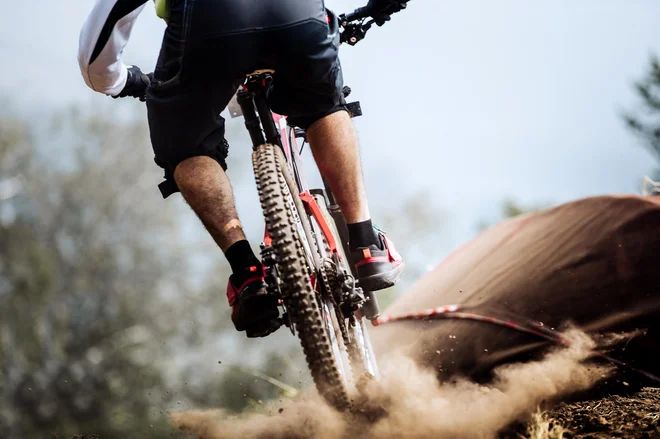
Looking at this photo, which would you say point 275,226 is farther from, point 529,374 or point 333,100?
point 529,374

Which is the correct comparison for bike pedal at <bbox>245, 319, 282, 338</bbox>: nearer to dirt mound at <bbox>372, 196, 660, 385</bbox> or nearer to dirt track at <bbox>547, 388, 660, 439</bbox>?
dirt track at <bbox>547, 388, 660, 439</bbox>

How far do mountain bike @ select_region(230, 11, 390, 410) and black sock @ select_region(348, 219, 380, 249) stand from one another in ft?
0.18

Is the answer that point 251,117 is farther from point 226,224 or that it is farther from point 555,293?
point 555,293

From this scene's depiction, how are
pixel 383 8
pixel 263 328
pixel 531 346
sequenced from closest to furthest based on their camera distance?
1. pixel 263 328
2. pixel 383 8
3. pixel 531 346

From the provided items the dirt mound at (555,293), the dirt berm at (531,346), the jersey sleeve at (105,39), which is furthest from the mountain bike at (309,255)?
the dirt mound at (555,293)

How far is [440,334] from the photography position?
140 inches

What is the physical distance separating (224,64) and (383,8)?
760mm

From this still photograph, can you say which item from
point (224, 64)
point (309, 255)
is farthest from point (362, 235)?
point (224, 64)

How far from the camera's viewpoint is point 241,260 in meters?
1.88

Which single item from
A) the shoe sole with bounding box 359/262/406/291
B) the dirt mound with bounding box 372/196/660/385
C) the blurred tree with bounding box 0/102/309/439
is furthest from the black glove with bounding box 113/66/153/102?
the blurred tree with bounding box 0/102/309/439

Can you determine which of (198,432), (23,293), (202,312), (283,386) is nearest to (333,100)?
(198,432)

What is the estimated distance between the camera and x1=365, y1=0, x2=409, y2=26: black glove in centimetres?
224

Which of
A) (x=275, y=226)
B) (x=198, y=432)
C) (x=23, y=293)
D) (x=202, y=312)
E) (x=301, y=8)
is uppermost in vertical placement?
(x=301, y=8)

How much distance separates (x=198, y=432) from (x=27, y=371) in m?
18.7
